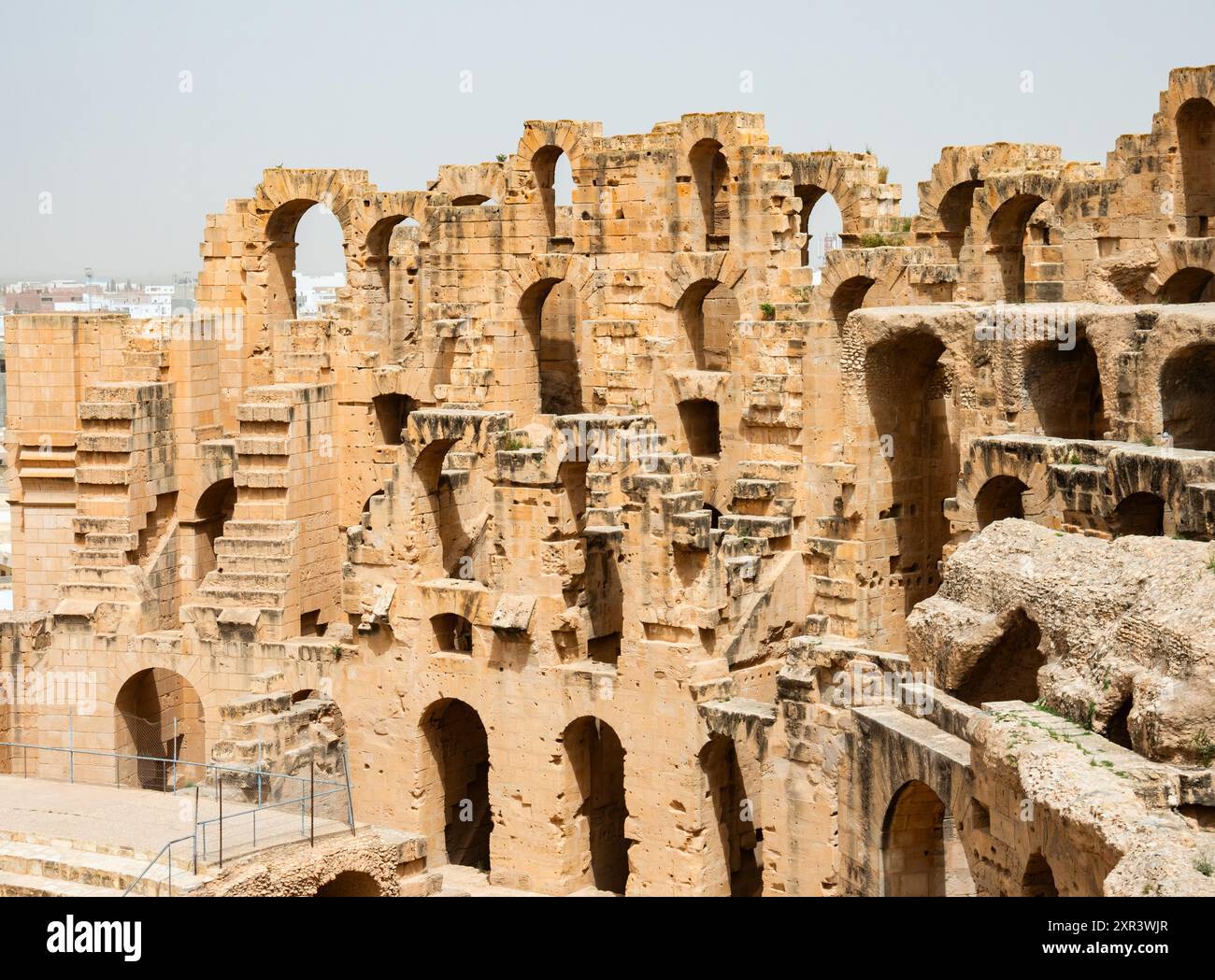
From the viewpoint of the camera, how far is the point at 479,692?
36938 millimetres

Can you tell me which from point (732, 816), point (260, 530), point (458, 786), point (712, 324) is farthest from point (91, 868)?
point (712, 324)

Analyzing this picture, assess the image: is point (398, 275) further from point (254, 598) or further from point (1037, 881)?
point (1037, 881)

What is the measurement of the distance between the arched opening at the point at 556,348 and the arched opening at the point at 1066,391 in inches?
405

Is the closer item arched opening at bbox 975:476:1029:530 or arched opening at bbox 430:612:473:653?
arched opening at bbox 975:476:1029:530

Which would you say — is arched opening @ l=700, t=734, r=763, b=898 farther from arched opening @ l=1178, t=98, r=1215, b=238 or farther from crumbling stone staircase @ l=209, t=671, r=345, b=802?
arched opening @ l=1178, t=98, r=1215, b=238

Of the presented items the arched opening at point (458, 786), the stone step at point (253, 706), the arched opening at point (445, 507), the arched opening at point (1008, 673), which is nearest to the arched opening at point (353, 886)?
the stone step at point (253, 706)

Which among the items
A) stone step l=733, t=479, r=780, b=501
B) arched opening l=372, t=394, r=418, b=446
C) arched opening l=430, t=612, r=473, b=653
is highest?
arched opening l=372, t=394, r=418, b=446

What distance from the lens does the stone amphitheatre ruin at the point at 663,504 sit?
3028 cm

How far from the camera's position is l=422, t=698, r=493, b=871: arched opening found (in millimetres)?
38250

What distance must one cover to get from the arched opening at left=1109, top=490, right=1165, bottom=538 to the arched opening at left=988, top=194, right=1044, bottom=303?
910cm

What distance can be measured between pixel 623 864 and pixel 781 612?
4.97 m

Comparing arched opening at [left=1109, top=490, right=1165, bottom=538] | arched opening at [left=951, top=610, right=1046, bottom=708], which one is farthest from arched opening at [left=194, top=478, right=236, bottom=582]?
arched opening at [left=1109, top=490, right=1165, bottom=538]

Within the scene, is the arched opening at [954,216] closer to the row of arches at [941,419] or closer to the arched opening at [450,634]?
the row of arches at [941,419]

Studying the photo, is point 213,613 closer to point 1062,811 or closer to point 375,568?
point 375,568
